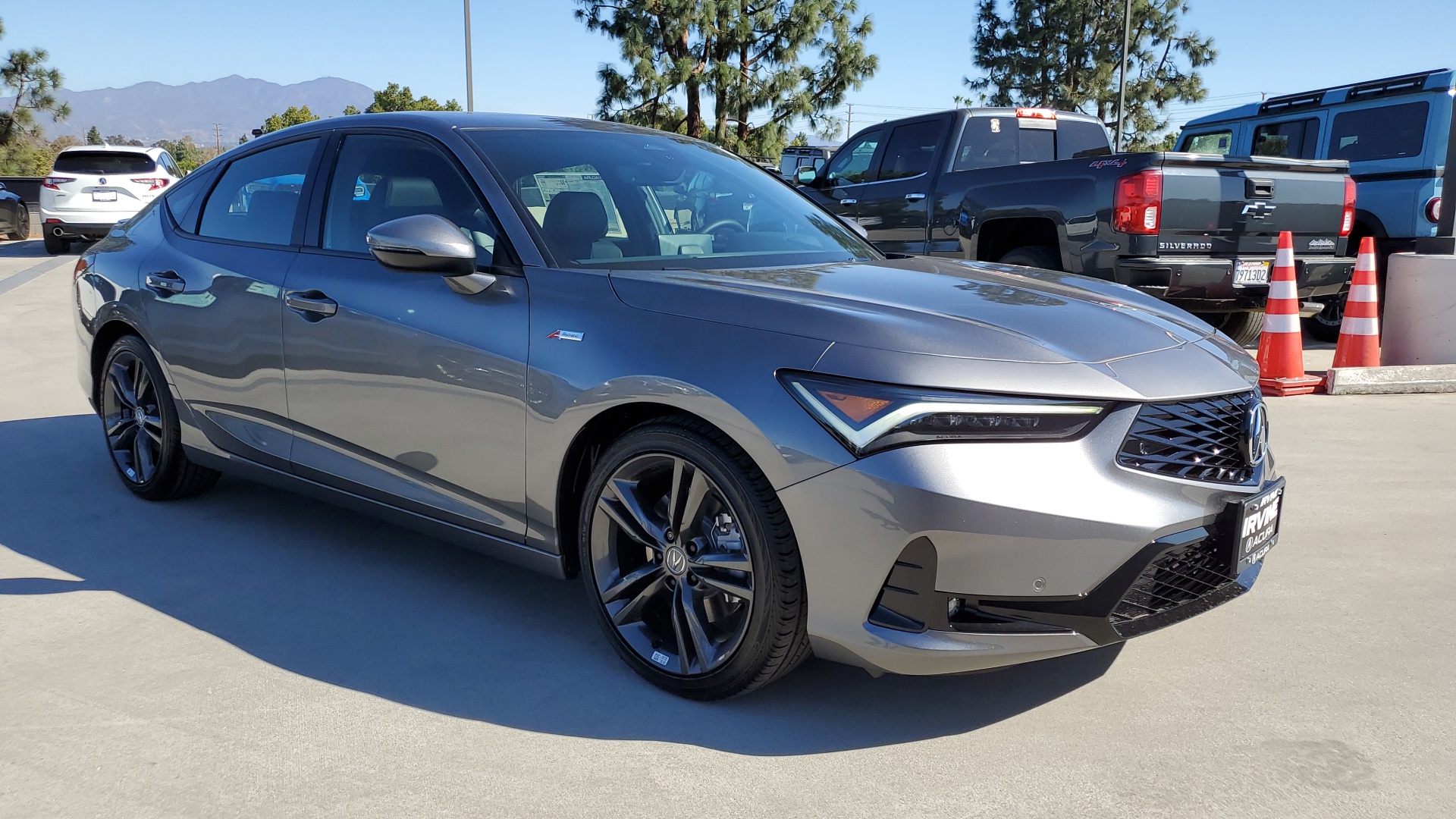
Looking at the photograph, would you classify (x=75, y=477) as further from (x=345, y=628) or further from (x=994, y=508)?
(x=994, y=508)

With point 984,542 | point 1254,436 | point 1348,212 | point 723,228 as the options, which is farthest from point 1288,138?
point 984,542

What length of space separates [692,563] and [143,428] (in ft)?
10.1

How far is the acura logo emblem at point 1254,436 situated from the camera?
2.91 metres

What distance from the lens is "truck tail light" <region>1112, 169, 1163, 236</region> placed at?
23.3 feet

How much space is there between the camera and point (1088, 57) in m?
40.5

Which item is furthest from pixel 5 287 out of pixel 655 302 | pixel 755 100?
pixel 755 100

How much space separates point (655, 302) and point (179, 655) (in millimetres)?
1742

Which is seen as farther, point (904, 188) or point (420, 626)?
point (904, 188)

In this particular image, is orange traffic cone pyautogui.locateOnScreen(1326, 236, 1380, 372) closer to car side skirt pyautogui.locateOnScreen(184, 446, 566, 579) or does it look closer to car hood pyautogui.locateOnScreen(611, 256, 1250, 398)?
car hood pyautogui.locateOnScreen(611, 256, 1250, 398)

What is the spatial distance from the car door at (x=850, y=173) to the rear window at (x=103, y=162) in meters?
12.9

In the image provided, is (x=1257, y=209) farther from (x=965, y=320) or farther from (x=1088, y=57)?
(x=1088, y=57)

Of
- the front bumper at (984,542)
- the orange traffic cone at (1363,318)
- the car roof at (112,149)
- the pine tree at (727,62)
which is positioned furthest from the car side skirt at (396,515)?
the pine tree at (727,62)

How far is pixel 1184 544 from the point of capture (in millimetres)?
2658

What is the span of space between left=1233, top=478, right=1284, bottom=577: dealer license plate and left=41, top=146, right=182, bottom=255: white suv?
1792cm
